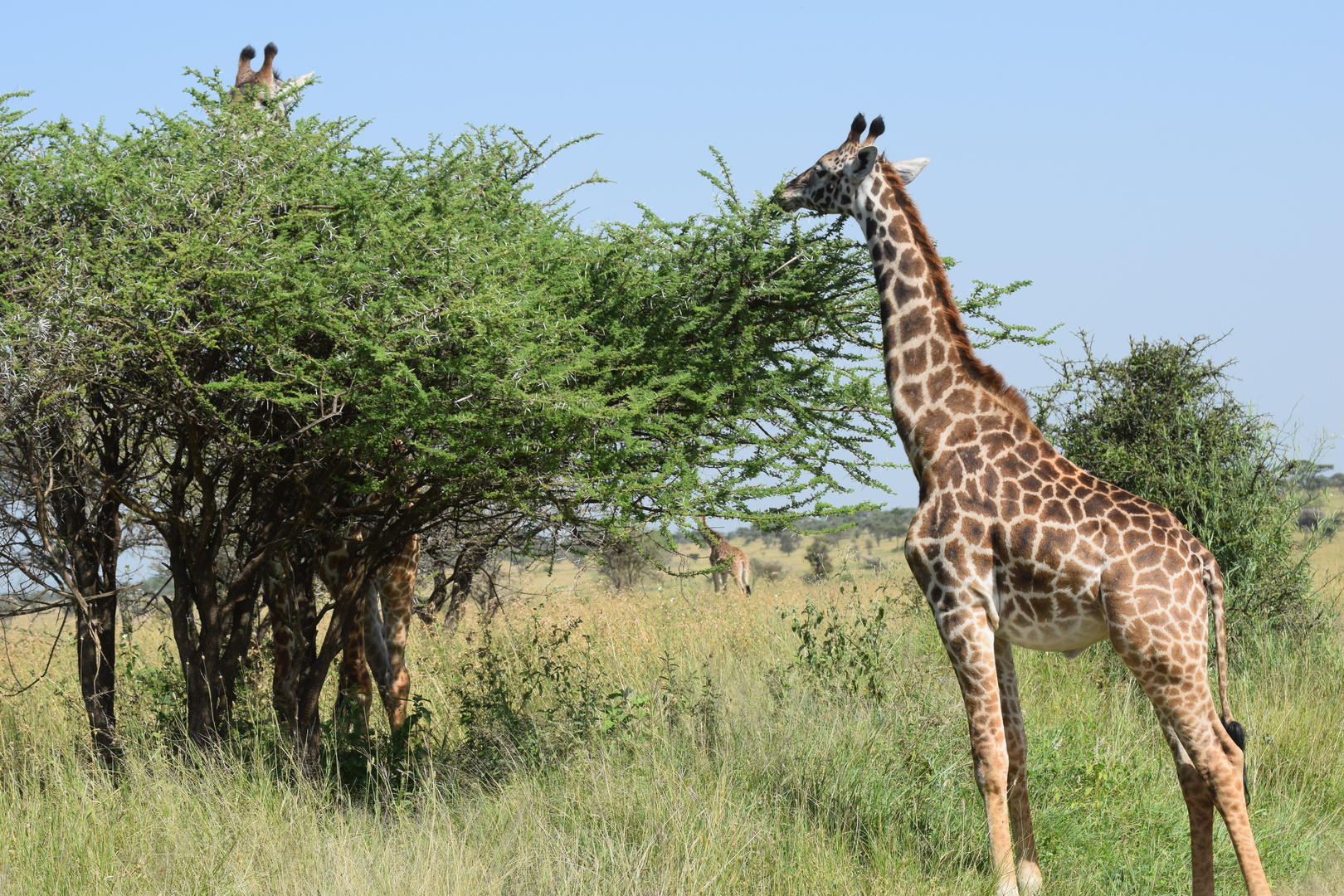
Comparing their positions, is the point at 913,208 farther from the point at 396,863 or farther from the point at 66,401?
the point at 66,401

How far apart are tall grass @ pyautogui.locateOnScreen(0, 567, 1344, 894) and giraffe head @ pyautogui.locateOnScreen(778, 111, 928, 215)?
2879 mm

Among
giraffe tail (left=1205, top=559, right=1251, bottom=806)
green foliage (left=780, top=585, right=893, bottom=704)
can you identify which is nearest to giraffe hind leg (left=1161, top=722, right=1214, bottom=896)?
giraffe tail (left=1205, top=559, right=1251, bottom=806)

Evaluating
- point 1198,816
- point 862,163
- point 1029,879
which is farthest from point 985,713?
point 862,163

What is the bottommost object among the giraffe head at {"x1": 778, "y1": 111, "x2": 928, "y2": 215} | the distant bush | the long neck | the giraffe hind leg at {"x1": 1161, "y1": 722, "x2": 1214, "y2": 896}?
the giraffe hind leg at {"x1": 1161, "y1": 722, "x2": 1214, "y2": 896}

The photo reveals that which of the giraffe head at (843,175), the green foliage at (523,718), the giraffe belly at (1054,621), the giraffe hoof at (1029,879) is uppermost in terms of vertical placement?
the giraffe head at (843,175)

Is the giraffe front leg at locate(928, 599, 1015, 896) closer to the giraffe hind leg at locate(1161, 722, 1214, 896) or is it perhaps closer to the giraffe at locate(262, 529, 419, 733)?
the giraffe hind leg at locate(1161, 722, 1214, 896)

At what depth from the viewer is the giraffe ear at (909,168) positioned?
5816 mm

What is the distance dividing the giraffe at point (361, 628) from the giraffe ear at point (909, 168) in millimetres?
4049

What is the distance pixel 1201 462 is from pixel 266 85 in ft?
25.4

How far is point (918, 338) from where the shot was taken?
549 centimetres

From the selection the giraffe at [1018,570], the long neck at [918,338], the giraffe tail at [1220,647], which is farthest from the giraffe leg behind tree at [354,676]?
the giraffe tail at [1220,647]

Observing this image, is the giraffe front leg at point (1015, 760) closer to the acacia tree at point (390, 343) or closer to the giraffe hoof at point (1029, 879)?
the giraffe hoof at point (1029, 879)

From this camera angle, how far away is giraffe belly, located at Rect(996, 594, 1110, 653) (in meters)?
4.79

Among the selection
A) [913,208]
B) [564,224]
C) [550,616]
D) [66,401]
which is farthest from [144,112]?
[550,616]
